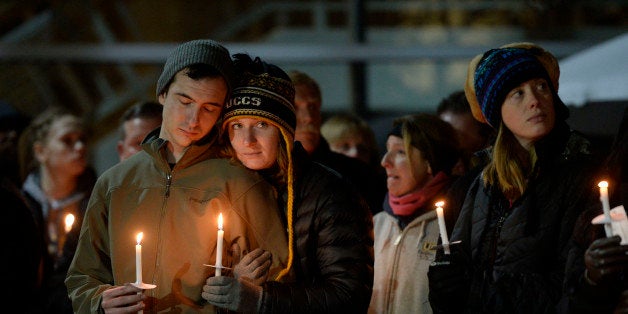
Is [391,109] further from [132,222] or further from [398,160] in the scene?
[132,222]

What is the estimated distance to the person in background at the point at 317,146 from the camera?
5.28 m

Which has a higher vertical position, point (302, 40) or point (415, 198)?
point (302, 40)

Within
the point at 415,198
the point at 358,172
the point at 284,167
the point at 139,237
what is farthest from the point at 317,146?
the point at 139,237

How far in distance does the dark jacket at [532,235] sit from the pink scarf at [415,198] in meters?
0.99

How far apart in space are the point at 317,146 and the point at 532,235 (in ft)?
7.12

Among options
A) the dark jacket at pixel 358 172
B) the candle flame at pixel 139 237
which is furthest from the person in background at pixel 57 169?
the candle flame at pixel 139 237

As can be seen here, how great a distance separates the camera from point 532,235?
3340 millimetres

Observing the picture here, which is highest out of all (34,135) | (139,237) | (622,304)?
(34,135)

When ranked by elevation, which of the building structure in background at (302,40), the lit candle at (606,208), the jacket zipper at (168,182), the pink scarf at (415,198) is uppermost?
the building structure in background at (302,40)

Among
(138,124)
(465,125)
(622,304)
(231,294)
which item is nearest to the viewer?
(622,304)

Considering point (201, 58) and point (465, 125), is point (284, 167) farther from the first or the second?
point (465, 125)

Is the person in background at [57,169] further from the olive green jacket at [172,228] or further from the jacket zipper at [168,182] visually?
the jacket zipper at [168,182]

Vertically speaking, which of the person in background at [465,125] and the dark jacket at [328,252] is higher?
the person in background at [465,125]

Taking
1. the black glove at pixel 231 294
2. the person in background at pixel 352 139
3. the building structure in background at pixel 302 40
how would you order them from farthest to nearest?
the building structure in background at pixel 302 40
the person in background at pixel 352 139
the black glove at pixel 231 294
